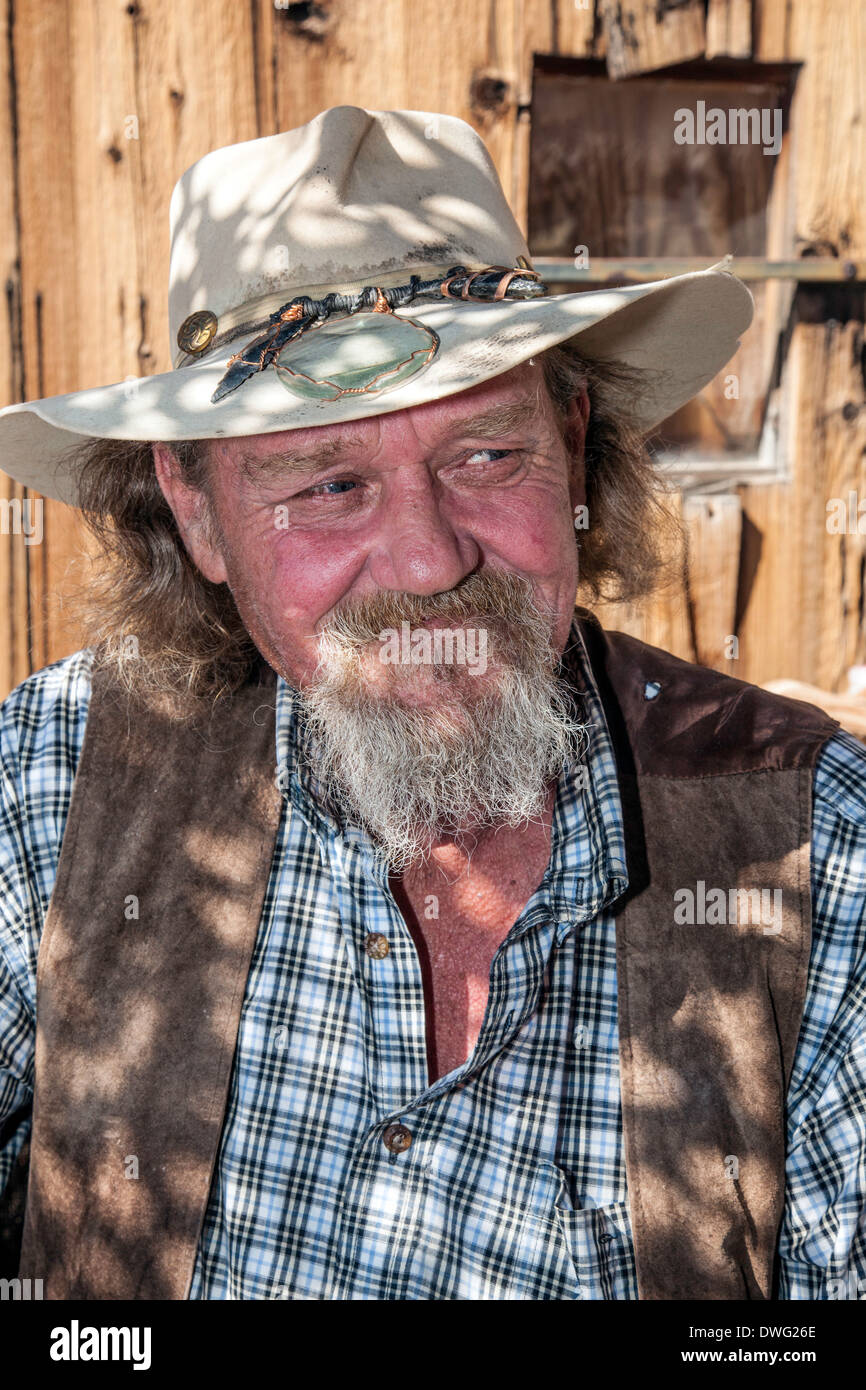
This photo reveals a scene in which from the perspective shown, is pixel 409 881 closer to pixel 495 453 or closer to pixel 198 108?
pixel 495 453

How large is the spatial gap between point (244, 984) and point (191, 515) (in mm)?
804

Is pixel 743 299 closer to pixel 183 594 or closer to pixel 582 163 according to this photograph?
pixel 183 594

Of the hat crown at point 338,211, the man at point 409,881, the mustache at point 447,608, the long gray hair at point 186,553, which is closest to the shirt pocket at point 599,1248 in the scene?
the man at point 409,881

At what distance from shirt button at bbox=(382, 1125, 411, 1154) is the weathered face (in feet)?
2.28

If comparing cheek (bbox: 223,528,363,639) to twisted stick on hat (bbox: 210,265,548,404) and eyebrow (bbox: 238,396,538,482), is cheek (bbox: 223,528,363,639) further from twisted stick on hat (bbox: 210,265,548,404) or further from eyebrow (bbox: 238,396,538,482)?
twisted stick on hat (bbox: 210,265,548,404)

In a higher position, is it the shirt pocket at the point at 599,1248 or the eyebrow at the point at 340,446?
the eyebrow at the point at 340,446

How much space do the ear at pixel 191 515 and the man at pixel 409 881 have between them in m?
0.04

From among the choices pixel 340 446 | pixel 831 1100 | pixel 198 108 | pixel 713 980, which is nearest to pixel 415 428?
pixel 340 446

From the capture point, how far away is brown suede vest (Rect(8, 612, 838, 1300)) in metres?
1.72

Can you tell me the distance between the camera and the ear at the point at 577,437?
2105mm

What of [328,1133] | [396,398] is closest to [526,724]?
[396,398]

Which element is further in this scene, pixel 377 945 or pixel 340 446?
pixel 377 945

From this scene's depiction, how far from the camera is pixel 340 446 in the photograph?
174 centimetres

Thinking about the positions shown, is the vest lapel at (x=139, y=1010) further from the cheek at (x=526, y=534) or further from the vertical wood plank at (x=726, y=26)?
the vertical wood plank at (x=726, y=26)
